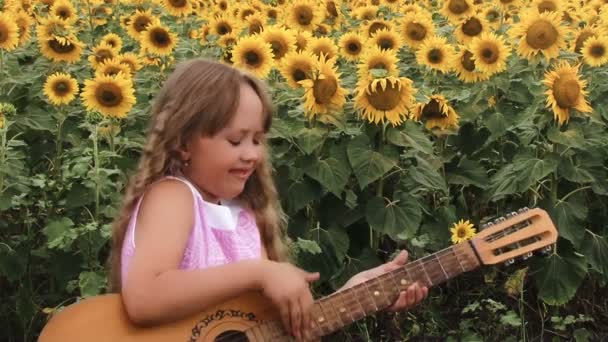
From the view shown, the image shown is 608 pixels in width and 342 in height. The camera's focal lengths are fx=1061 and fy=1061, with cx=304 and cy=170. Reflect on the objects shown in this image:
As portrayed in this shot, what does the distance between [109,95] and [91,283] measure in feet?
2.47

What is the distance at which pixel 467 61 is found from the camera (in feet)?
13.7

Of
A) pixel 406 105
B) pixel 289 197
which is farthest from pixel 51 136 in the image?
pixel 406 105

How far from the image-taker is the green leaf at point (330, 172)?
129 inches

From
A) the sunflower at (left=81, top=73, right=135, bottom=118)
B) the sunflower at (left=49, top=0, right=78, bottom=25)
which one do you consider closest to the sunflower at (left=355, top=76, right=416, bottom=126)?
the sunflower at (left=81, top=73, right=135, bottom=118)

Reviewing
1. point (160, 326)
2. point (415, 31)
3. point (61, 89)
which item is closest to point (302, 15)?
point (415, 31)

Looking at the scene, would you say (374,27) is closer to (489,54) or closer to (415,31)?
(415,31)

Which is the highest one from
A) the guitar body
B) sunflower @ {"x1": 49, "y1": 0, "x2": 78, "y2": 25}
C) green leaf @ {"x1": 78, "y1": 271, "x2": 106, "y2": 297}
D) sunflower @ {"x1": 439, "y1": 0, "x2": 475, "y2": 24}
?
sunflower @ {"x1": 49, "y1": 0, "x2": 78, "y2": 25}

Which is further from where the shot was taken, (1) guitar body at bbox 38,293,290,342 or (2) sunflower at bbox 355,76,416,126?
(2) sunflower at bbox 355,76,416,126

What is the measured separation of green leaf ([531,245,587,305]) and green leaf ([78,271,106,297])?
56.9 inches

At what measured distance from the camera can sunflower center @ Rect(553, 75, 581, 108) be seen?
3.39 m

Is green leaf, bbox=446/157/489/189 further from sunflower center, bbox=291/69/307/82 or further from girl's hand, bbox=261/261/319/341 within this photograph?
girl's hand, bbox=261/261/319/341

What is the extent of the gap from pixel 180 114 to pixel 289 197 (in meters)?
1.06

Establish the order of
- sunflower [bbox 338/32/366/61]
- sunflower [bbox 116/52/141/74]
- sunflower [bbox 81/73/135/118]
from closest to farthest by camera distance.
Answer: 1. sunflower [bbox 81/73/135/118]
2. sunflower [bbox 116/52/141/74]
3. sunflower [bbox 338/32/366/61]

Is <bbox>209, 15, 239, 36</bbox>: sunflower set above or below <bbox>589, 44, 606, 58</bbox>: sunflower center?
above
